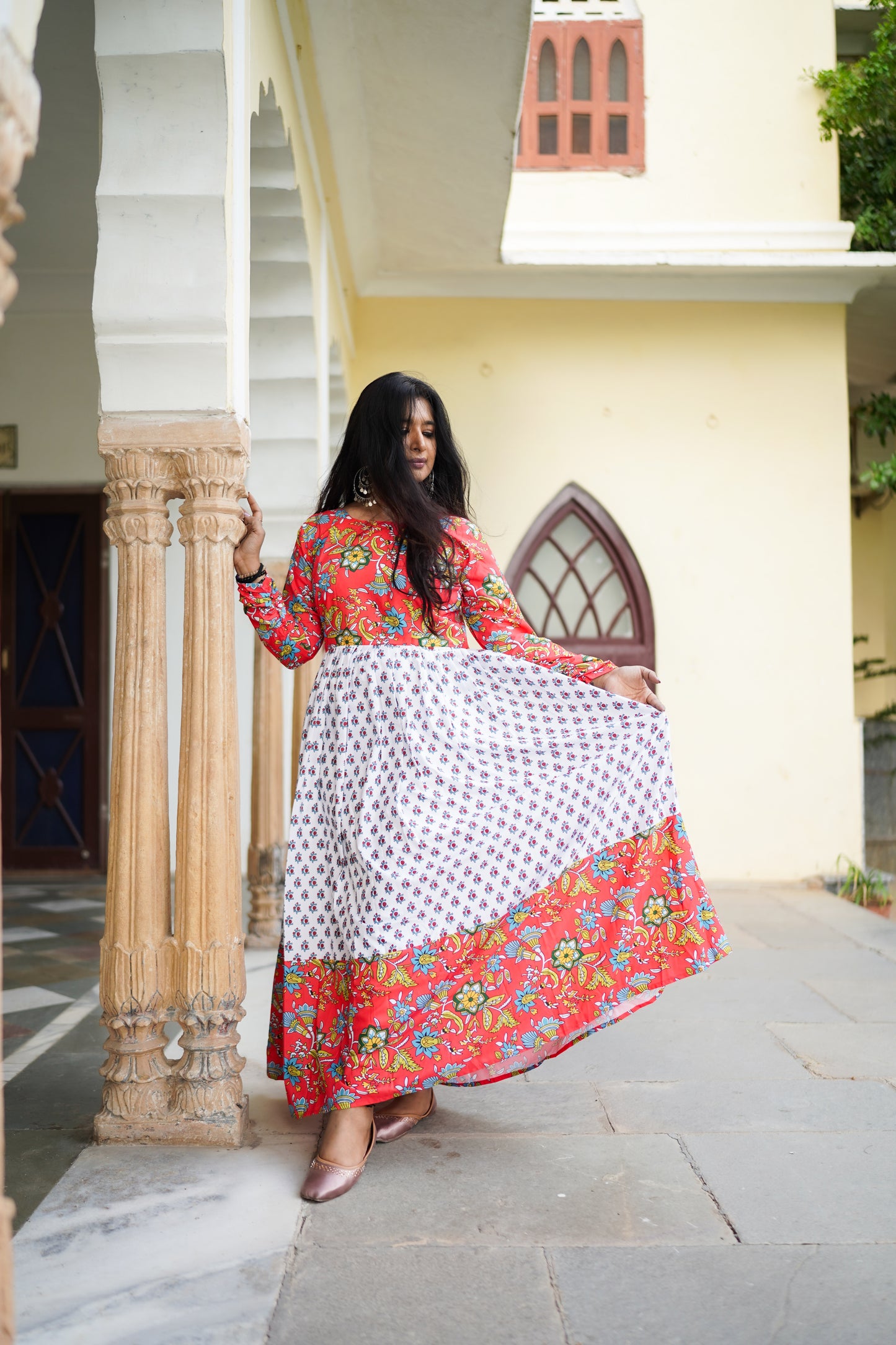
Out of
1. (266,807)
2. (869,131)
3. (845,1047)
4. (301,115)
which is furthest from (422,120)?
(845,1047)

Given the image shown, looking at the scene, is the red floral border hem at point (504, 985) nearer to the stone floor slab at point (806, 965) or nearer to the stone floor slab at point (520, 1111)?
the stone floor slab at point (520, 1111)

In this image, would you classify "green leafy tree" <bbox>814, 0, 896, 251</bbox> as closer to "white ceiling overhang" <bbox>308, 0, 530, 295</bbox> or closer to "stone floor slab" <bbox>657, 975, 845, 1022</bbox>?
"white ceiling overhang" <bbox>308, 0, 530, 295</bbox>

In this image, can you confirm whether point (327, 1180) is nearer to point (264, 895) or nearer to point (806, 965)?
point (264, 895)

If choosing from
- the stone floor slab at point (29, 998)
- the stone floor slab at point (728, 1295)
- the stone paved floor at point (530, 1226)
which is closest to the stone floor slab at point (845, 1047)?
the stone paved floor at point (530, 1226)

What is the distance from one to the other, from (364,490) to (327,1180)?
4.93ft

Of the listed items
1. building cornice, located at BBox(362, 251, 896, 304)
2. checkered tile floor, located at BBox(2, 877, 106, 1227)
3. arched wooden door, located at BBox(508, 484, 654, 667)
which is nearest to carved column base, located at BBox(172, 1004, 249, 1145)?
checkered tile floor, located at BBox(2, 877, 106, 1227)

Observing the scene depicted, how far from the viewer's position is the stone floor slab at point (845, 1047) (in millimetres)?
3189

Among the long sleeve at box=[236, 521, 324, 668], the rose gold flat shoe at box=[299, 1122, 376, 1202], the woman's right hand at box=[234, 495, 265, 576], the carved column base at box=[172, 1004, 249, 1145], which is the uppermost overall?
the woman's right hand at box=[234, 495, 265, 576]

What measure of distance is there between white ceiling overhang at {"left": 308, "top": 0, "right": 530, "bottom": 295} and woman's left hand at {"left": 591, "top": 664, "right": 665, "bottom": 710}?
294cm

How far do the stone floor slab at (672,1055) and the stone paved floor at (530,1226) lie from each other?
0.06 ft

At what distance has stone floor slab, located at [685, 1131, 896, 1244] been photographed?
2.10 m

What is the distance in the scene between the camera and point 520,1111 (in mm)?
2838

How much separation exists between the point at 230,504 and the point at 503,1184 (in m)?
1.63

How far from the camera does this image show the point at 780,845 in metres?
7.26
